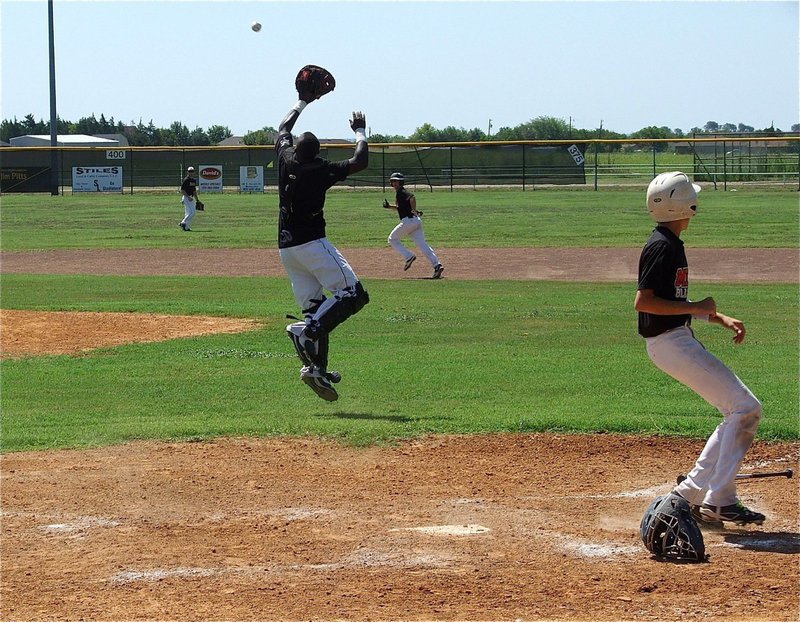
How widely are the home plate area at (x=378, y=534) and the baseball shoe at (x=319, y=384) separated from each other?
1073 millimetres

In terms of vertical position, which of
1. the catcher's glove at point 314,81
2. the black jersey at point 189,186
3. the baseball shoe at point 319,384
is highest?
the catcher's glove at point 314,81

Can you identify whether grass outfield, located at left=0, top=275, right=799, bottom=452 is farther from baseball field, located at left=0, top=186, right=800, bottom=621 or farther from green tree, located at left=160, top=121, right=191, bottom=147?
green tree, located at left=160, top=121, right=191, bottom=147

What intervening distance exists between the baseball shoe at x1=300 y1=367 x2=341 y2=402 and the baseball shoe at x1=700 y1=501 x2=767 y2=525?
4276 millimetres

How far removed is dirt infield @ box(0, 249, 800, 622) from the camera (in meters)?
5.36

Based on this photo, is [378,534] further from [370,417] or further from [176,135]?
[176,135]

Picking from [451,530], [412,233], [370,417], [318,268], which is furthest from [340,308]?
[412,233]

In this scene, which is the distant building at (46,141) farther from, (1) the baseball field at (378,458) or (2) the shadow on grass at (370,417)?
(2) the shadow on grass at (370,417)

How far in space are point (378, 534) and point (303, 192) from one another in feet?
13.4

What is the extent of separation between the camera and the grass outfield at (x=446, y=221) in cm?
3155

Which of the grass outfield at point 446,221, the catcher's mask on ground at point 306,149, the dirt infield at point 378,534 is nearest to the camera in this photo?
the dirt infield at point 378,534

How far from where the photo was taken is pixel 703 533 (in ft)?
21.6

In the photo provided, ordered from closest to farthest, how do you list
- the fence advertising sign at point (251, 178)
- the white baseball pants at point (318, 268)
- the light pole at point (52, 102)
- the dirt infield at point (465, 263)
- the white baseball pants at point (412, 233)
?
the white baseball pants at point (318, 268)
the dirt infield at point (465, 263)
the white baseball pants at point (412, 233)
the light pole at point (52, 102)
the fence advertising sign at point (251, 178)

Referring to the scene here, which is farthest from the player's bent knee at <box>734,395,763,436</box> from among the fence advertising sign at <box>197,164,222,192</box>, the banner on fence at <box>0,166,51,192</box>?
the banner on fence at <box>0,166,51,192</box>

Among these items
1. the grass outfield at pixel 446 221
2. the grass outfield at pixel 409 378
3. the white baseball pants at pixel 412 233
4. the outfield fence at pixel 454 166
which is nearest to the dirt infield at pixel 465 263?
the white baseball pants at pixel 412 233
